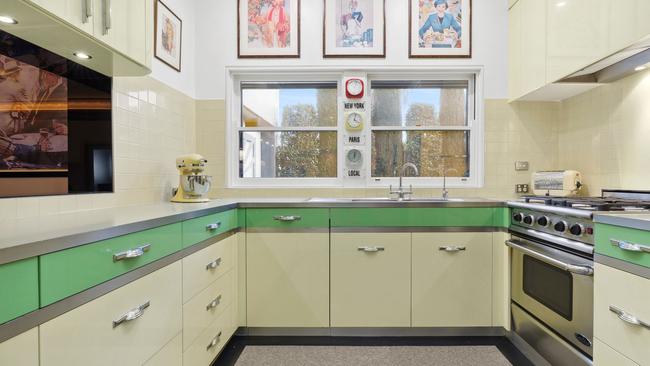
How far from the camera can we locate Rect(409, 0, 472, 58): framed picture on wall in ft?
9.31

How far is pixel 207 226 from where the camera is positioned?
72.7 inches

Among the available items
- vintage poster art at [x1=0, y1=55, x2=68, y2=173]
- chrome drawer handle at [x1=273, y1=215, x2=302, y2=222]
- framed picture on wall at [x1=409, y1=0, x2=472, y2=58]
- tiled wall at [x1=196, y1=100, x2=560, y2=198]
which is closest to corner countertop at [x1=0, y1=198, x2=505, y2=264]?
vintage poster art at [x1=0, y1=55, x2=68, y2=173]

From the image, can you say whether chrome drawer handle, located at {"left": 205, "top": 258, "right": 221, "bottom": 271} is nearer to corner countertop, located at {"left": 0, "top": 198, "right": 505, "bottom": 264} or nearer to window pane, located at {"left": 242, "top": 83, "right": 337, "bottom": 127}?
corner countertop, located at {"left": 0, "top": 198, "right": 505, "bottom": 264}

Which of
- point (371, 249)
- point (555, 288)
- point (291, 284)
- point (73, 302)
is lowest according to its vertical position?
point (291, 284)

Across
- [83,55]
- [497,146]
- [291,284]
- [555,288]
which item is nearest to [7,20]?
[83,55]

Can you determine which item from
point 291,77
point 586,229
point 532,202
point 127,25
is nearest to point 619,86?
point 532,202

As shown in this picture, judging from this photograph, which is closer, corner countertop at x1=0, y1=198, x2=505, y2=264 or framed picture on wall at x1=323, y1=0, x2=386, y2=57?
corner countertop at x1=0, y1=198, x2=505, y2=264

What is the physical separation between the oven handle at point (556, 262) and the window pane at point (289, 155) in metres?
1.48

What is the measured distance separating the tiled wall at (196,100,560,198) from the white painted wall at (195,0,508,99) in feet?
0.53

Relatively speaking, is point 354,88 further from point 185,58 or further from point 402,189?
point 185,58

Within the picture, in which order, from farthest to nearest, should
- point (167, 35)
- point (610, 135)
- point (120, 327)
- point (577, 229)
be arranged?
point (167, 35)
point (610, 135)
point (577, 229)
point (120, 327)

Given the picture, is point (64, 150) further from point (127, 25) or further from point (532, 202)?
point (532, 202)

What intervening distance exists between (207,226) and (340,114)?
1.55 metres

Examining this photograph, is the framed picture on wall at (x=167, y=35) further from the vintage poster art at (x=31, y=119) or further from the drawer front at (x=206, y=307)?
the drawer front at (x=206, y=307)
